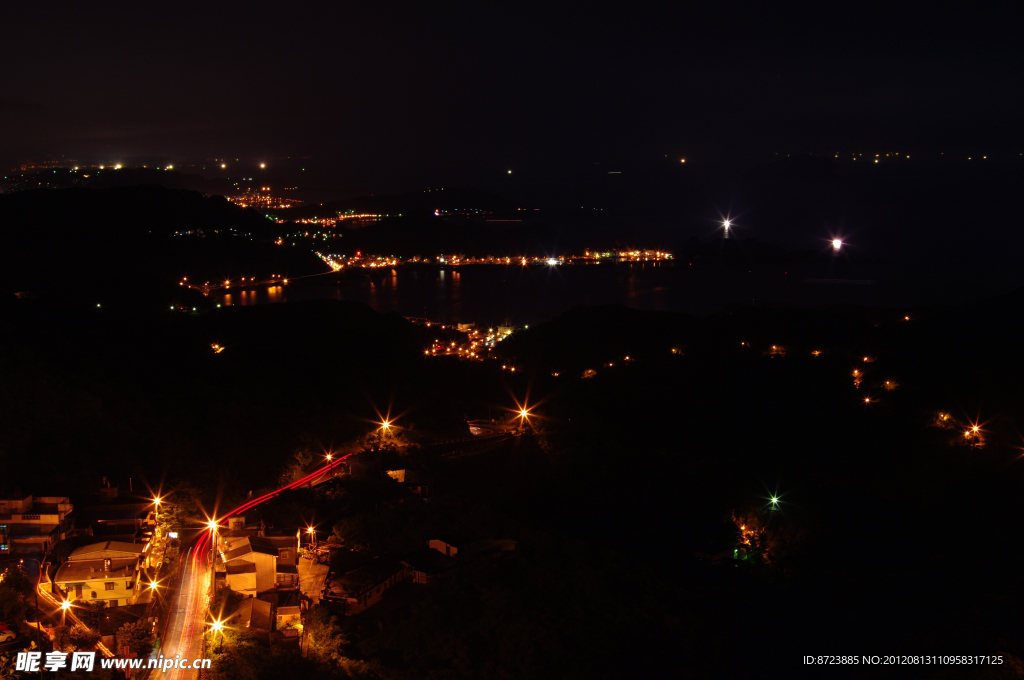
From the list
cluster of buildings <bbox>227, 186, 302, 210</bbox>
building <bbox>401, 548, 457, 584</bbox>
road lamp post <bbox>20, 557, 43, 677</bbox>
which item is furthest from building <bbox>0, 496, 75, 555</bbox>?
cluster of buildings <bbox>227, 186, 302, 210</bbox>

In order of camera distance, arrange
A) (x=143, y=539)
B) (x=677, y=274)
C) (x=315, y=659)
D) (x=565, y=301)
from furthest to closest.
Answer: (x=677, y=274), (x=565, y=301), (x=143, y=539), (x=315, y=659)

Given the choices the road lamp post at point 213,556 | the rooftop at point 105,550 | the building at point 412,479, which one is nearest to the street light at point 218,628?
the road lamp post at point 213,556

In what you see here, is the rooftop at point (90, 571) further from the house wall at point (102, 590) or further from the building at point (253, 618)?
the building at point (253, 618)

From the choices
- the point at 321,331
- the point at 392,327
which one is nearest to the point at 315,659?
the point at 321,331

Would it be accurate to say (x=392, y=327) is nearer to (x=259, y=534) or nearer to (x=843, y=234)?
(x=259, y=534)

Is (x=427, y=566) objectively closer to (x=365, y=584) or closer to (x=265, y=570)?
(x=365, y=584)

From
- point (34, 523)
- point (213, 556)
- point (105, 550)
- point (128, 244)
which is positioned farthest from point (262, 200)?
A: point (105, 550)
